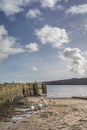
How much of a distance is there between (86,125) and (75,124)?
0.83 meters

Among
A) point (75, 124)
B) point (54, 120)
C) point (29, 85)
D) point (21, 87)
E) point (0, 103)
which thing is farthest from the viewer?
point (29, 85)

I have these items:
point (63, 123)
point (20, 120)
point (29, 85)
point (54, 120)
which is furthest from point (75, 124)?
point (29, 85)

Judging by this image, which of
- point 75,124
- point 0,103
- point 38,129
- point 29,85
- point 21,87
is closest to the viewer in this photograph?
point 38,129

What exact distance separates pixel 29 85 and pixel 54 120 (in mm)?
33458

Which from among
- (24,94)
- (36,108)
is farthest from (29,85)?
(36,108)

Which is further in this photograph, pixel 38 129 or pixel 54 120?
pixel 54 120

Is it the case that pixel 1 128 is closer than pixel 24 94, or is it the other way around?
pixel 1 128

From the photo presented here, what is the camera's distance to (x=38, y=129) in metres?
16.9

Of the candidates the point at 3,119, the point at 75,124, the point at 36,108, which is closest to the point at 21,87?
the point at 36,108

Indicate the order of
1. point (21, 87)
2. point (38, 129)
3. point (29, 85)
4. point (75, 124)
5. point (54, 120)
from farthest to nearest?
point (29, 85)
point (21, 87)
point (54, 120)
point (75, 124)
point (38, 129)

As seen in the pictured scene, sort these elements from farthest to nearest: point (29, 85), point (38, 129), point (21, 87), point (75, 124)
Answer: point (29, 85) < point (21, 87) < point (75, 124) < point (38, 129)

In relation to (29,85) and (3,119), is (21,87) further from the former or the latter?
(3,119)

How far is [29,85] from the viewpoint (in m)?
53.2

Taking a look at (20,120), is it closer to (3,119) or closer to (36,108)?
(3,119)
